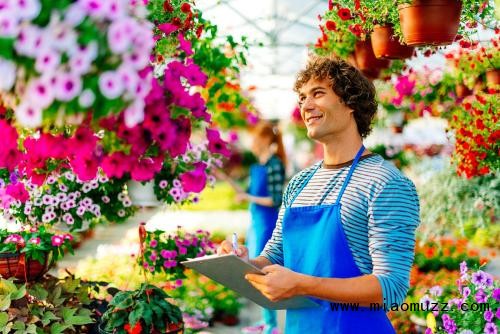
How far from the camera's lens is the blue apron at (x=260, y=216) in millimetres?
4945

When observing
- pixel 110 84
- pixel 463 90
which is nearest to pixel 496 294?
pixel 110 84

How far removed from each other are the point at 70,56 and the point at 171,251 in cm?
251

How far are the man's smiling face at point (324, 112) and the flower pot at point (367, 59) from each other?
59.0 inches

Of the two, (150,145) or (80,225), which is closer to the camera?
(150,145)

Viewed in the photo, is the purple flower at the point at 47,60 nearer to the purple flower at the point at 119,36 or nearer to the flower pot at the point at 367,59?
the purple flower at the point at 119,36

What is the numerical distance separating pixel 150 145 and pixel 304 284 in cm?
60

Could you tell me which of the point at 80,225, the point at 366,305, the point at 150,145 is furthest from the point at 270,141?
the point at 150,145

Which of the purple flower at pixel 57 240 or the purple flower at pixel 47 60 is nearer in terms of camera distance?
the purple flower at pixel 47 60

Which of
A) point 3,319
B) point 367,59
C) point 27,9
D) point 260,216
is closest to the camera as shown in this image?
point 27,9

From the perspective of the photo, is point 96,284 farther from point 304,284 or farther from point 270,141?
point 270,141

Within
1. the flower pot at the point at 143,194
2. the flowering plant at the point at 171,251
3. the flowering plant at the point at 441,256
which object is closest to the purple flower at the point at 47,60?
the flower pot at the point at 143,194

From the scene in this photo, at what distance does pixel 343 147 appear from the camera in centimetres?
202

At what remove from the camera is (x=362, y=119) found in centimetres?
208

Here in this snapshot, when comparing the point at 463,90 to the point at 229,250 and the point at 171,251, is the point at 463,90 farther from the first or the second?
the point at 229,250
